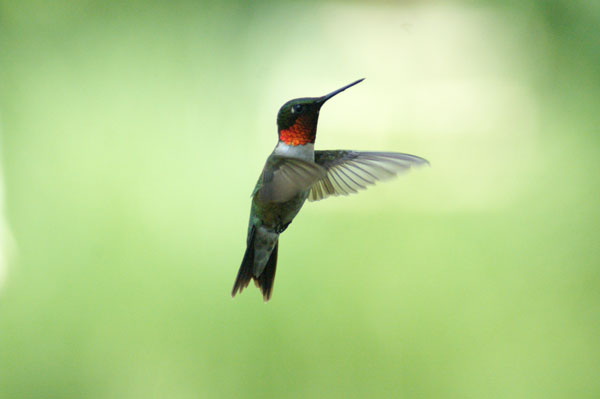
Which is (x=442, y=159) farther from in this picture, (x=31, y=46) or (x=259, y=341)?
(x=31, y=46)

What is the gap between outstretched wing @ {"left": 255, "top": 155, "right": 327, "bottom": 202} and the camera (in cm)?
67

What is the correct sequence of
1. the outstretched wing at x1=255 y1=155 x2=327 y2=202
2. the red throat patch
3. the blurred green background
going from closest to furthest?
the outstretched wing at x1=255 y1=155 x2=327 y2=202 < the red throat patch < the blurred green background

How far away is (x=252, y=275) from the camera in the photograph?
90 centimetres

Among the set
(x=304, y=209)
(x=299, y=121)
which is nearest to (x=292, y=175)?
(x=299, y=121)

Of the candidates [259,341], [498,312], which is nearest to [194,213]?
[259,341]

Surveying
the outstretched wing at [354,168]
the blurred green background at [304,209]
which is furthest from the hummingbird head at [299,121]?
the blurred green background at [304,209]

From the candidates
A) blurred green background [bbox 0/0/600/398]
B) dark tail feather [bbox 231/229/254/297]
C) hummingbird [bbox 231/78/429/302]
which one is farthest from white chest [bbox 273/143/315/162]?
blurred green background [bbox 0/0/600/398]

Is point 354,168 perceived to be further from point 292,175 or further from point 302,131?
point 292,175

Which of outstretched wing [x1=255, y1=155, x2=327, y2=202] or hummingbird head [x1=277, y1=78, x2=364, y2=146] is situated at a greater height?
hummingbird head [x1=277, y1=78, x2=364, y2=146]

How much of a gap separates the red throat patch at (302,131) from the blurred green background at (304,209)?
1.87 meters

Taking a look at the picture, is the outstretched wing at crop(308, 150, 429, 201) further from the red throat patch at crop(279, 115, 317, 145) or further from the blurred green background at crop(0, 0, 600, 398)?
the blurred green background at crop(0, 0, 600, 398)

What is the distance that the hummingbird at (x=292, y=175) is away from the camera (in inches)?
28.4

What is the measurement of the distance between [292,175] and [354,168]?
0.27 m

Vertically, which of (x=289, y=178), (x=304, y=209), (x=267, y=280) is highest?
(x=304, y=209)
